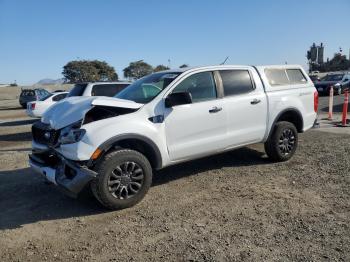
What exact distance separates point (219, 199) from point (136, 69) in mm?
97159

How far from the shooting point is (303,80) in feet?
25.0

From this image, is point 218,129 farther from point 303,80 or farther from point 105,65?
point 105,65

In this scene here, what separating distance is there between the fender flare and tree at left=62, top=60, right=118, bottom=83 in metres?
85.4

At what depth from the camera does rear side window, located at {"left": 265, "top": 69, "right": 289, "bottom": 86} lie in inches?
278

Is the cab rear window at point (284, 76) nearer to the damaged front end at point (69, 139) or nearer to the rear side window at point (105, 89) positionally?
the damaged front end at point (69, 139)

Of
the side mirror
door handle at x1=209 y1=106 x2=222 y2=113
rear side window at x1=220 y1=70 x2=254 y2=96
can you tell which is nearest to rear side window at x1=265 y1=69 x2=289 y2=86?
rear side window at x1=220 y1=70 x2=254 y2=96

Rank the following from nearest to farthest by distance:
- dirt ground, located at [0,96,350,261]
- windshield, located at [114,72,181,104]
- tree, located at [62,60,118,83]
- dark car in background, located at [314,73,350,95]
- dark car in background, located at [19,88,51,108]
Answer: dirt ground, located at [0,96,350,261] < windshield, located at [114,72,181,104] < dark car in background, located at [314,73,350,95] < dark car in background, located at [19,88,51,108] < tree, located at [62,60,118,83]

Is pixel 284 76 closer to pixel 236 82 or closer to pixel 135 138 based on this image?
pixel 236 82

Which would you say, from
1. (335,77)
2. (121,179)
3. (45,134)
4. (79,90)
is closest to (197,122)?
(121,179)

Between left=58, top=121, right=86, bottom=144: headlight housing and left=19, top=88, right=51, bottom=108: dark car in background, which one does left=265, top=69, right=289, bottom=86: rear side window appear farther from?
left=19, top=88, right=51, bottom=108: dark car in background

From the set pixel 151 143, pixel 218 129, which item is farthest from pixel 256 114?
pixel 151 143

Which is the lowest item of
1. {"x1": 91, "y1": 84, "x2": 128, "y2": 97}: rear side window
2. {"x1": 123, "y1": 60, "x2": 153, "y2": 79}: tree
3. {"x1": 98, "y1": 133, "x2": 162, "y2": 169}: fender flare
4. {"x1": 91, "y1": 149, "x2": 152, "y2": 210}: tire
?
{"x1": 123, "y1": 60, "x2": 153, "y2": 79}: tree

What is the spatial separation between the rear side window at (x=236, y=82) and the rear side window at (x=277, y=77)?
0.52 metres

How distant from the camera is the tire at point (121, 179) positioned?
4.94 m
